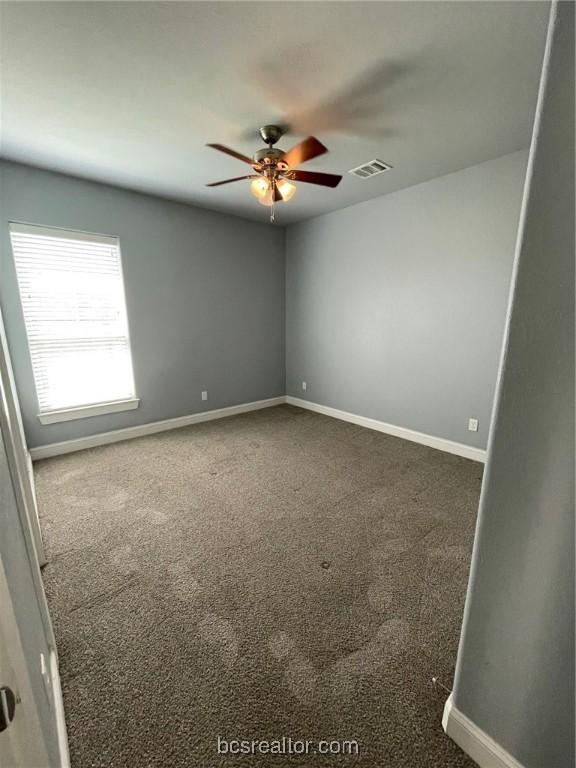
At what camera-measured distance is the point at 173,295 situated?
Result: 3680mm

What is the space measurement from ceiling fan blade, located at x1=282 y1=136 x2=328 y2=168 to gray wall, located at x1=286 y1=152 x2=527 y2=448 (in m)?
1.70

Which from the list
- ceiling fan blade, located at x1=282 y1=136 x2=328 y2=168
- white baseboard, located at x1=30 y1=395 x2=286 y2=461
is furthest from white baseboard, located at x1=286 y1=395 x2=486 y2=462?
ceiling fan blade, located at x1=282 y1=136 x2=328 y2=168

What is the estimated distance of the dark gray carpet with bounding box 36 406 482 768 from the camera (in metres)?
1.06

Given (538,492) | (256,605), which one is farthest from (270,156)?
(256,605)

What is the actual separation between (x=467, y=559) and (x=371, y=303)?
9.01 ft

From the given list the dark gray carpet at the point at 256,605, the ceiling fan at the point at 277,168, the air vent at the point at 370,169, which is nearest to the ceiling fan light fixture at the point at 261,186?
the ceiling fan at the point at 277,168

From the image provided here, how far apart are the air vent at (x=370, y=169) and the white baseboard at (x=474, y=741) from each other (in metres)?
3.33

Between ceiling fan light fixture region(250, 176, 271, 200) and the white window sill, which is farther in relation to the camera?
the white window sill

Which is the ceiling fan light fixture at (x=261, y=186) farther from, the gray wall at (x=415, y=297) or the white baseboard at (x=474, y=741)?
the white baseboard at (x=474, y=741)

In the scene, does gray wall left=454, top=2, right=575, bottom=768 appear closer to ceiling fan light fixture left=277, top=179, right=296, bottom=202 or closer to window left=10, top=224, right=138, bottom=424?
ceiling fan light fixture left=277, top=179, right=296, bottom=202

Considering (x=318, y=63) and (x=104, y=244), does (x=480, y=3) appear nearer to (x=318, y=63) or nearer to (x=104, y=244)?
(x=318, y=63)

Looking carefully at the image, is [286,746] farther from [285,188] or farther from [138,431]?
[138,431]

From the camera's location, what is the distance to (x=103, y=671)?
1223 mm

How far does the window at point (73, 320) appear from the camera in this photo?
2.86 meters
